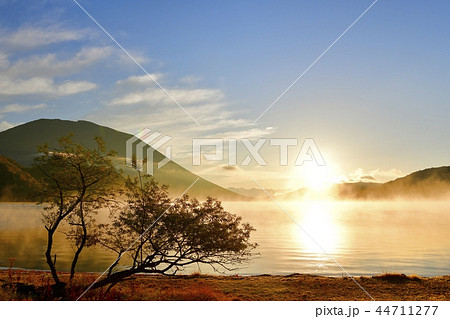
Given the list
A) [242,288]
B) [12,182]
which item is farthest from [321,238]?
[12,182]

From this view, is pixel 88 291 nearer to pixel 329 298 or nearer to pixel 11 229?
pixel 329 298

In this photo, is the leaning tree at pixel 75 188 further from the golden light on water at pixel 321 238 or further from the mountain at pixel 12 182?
the mountain at pixel 12 182

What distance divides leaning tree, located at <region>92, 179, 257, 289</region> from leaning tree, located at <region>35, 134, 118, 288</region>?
1393 mm

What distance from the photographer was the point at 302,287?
20750 millimetres

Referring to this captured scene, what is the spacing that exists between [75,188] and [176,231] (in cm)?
443

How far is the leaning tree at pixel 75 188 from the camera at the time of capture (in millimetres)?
16516

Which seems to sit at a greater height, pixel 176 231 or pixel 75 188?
pixel 75 188

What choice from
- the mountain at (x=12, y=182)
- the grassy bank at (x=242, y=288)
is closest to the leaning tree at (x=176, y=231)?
the grassy bank at (x=242, y=288)

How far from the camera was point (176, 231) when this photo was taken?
15.9 metres

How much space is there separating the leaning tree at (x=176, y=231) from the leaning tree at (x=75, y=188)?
139 centimetres

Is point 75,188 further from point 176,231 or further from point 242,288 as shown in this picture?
point 242,288

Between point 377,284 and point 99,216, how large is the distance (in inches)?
547

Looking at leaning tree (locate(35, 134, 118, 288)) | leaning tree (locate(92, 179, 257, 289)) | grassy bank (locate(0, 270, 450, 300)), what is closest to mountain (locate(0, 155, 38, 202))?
grassy bank (locate(0, 270, 450, 300))

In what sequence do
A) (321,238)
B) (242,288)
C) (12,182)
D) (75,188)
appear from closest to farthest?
(75,188) → (242,288) → (321,238) → (12,182)
